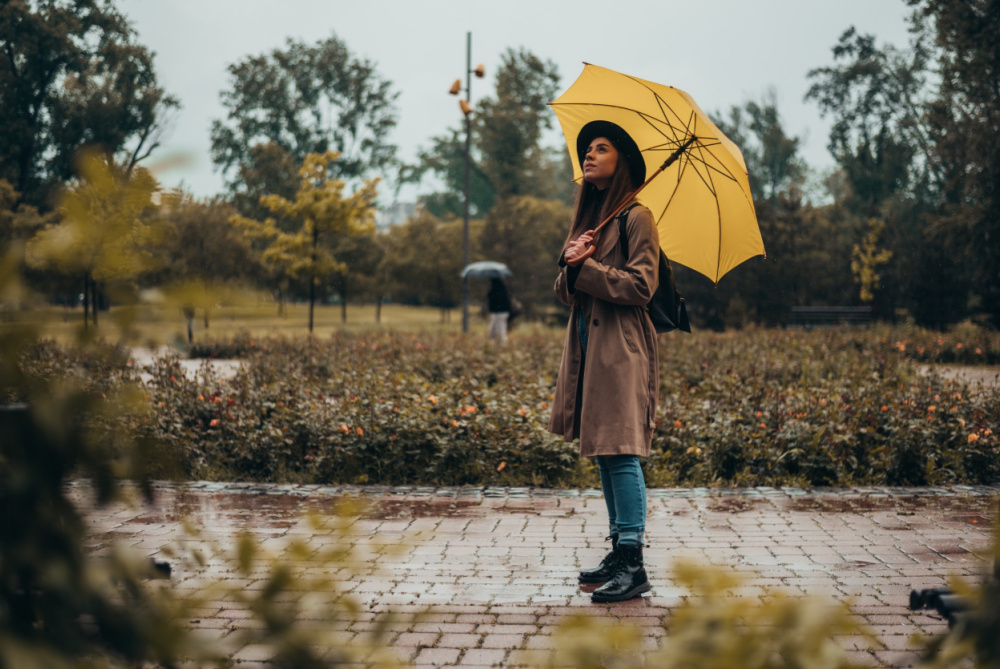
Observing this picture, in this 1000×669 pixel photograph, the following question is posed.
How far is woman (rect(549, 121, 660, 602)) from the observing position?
3545 mm

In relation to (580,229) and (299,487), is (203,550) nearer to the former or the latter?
(580,229)

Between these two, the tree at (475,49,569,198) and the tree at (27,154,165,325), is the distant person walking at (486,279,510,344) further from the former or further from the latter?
the tree at (475,49,569,198)

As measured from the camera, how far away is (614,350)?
11.8 feet

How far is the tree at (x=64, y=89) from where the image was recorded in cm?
3303

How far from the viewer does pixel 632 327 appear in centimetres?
366

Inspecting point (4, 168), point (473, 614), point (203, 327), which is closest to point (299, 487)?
point (473, 614)

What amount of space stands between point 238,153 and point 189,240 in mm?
31781

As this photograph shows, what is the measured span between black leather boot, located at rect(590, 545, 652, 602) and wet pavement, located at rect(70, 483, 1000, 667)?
5 cm

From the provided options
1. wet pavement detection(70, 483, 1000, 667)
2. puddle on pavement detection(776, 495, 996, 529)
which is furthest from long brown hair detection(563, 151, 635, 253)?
puddle on pavement detection(776, 495, 996, 529)

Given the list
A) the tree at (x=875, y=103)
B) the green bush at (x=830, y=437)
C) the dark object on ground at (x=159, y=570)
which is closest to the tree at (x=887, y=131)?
the tree at (x=875, y=103)

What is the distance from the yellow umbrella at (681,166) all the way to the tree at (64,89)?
3147 centimetres

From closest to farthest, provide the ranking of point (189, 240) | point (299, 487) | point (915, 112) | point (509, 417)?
point (299, 487)
point (509, 417)
point (189, 240)
point (915, 112)

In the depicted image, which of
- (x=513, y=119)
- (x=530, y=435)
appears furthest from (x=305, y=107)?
(x=530, y=435)

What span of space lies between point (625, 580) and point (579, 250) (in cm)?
135
